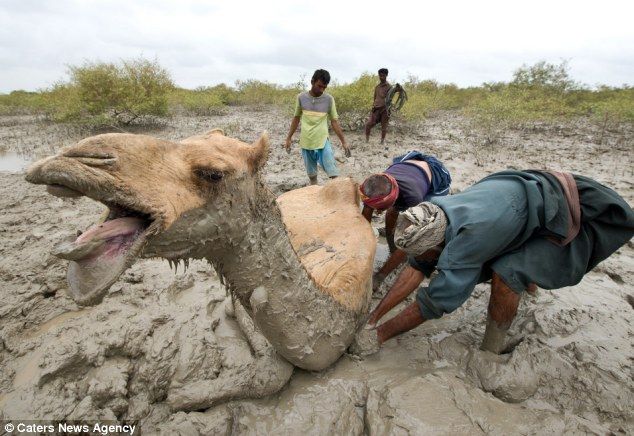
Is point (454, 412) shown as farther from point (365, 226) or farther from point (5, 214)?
point (5, 214)

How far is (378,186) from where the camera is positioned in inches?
104

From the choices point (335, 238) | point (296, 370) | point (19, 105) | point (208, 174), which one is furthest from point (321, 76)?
point (19, 105)

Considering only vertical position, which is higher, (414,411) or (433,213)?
(433,213)

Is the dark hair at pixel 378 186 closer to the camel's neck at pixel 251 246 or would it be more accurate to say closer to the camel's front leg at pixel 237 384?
the camel's neck at pixel 251 246

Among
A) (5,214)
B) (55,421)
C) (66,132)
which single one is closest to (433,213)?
(55,421)

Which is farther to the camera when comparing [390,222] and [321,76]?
[321,76]

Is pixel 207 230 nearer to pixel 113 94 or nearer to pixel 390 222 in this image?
pixel 390 222

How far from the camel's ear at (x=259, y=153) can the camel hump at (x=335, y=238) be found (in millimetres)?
678

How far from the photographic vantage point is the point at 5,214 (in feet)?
14.4

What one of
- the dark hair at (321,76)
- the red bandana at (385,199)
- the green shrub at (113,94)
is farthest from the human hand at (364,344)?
the green shrub at (113,94)

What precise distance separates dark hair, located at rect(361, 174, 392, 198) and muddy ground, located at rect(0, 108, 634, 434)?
1047 millimetres

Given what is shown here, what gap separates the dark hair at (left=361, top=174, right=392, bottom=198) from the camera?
2.63 meters

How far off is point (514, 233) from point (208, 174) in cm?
171

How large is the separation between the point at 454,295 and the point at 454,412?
23.3 inches
